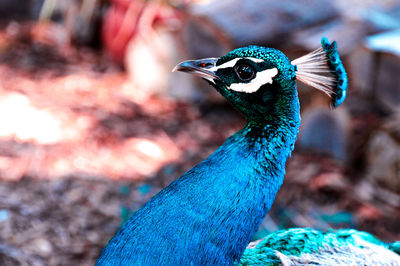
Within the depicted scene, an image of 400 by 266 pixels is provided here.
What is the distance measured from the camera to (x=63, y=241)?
5.99ft

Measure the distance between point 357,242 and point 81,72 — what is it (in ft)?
8.90

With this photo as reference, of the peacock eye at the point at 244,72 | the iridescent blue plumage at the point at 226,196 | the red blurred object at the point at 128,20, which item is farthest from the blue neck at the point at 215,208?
the red blurred object at the point at 128,20

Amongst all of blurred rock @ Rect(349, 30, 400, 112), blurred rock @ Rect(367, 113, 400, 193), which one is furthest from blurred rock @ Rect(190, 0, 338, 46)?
blurred rock @ Rect(367, 113, 400, 193)

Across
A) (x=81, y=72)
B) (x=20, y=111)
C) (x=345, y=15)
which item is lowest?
(x=20, y=111)

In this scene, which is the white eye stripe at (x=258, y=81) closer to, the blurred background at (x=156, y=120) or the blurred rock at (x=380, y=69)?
the blurred background at (x=156, y=120)

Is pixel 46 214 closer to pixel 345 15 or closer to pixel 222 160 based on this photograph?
pixel 222 160

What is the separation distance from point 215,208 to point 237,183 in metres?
0.07

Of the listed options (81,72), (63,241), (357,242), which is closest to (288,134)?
(357,242)

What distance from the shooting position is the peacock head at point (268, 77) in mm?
972

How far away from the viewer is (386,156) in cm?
223

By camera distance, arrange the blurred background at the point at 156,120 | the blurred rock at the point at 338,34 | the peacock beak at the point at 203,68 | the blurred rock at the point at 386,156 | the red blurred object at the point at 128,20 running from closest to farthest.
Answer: the peacock beak at the point at 203,68
the blurred background at the point at 156,120
the blurred rock at the point at 386,156
the blurred rock at the point at 338,34
the red blurred object at the point at 128,20

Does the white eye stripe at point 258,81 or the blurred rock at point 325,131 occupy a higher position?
the white eye stripe at point 258,81

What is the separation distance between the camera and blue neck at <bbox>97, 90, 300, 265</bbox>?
0.91 metres

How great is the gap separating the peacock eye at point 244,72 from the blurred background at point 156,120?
1.11m
